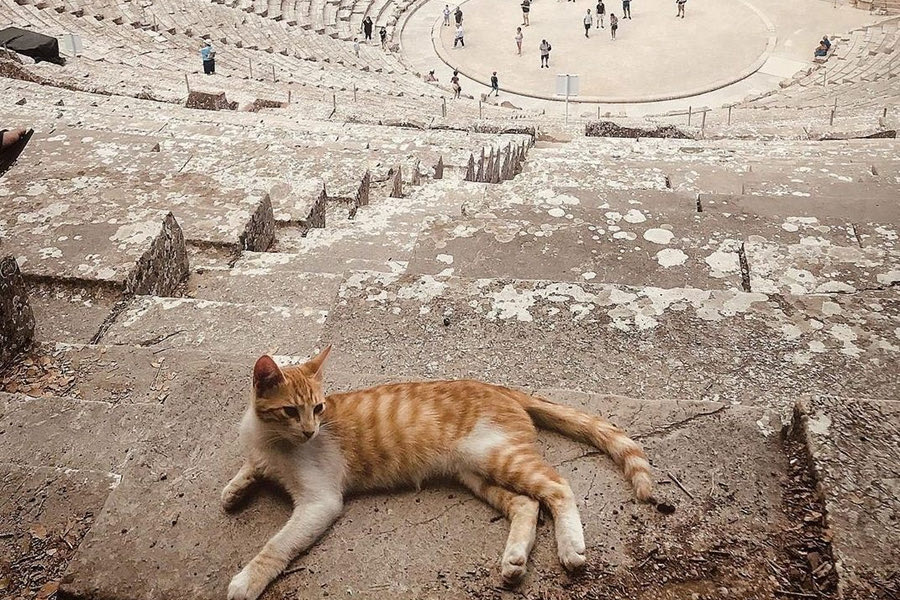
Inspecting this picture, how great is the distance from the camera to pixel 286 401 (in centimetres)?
210

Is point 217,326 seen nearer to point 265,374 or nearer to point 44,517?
point 44,517

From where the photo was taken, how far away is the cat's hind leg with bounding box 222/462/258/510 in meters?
2.15

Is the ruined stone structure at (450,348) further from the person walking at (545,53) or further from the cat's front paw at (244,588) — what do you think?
the person walking at (545,53)

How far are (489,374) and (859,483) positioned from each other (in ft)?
4.34

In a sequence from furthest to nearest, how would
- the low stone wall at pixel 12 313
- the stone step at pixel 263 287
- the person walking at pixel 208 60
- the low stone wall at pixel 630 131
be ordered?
the person walking at pixel 208 60, the low stone wall at pixel 630 131, the stone step at pixel 263 287, the low stone wall at pixel 12 313

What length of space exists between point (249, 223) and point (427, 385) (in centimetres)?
268

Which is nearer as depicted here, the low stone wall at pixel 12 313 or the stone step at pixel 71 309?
the low stone wall at pixel 12 313

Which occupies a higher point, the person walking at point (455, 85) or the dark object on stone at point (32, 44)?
the dark object on stone at point (32, 44)

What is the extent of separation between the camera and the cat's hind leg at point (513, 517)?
1910 mm

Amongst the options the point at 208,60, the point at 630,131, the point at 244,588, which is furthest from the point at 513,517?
the point at 208,60

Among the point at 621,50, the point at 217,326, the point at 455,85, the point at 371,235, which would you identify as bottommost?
the point at 455,85

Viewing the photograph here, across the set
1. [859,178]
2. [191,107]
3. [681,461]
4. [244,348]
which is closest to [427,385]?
[681,461]

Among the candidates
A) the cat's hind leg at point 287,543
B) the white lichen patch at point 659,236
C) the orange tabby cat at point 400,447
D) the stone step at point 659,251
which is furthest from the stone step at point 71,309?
the white lichen patch at point 659,236

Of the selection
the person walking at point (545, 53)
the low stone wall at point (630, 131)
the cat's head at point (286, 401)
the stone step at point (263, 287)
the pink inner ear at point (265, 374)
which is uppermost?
the pink inner ear at point (265, 374)
